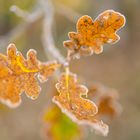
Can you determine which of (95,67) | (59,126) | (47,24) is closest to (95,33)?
(47,24)

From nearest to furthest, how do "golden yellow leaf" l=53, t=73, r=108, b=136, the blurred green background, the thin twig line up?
"golden yellow leaf" l=53, t=73, r=108, b=136
the thin twig
the blurred green background

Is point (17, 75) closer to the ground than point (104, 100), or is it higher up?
closer to the ground

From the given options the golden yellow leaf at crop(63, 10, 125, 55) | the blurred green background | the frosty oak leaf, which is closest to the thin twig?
the frosty oak leaf

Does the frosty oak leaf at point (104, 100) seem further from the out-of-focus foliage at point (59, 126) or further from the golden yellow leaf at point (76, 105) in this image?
the golden yellow leaf at point (76, 105)

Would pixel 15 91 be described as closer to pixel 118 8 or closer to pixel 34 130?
pixel 34 130

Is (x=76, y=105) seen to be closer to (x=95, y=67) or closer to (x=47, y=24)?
(x=47, y=24)

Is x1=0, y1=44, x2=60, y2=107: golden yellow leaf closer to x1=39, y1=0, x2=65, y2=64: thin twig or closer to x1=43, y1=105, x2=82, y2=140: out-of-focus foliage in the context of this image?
x1=39, y1=0, x2=65, y2=64: thin twig
